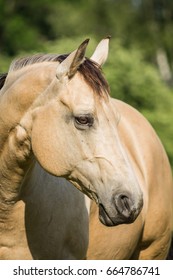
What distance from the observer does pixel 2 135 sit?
471 cm

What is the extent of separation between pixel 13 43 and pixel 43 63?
73.4 feet

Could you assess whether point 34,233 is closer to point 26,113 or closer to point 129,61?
point 26,113

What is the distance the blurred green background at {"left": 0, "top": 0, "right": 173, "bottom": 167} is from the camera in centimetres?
1218

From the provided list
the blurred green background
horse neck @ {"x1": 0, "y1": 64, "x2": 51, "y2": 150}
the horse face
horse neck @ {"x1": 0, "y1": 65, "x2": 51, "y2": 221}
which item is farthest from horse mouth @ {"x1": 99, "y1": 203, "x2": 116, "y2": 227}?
the blurred green background

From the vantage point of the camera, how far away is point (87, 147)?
4.41 metres

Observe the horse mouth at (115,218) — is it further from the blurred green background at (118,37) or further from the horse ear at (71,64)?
the blurred green background at (118,37)

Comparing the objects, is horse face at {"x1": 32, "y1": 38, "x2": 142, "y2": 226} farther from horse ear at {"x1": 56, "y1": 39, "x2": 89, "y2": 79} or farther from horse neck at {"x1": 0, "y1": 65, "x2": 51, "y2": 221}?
horse neck at {"x1": 0, "y1": 65, "x2": 51, "y2": 221}

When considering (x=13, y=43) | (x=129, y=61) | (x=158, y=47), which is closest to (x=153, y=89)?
(x=129, y=61)

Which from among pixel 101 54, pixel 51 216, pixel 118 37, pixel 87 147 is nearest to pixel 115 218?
pixel 87 147

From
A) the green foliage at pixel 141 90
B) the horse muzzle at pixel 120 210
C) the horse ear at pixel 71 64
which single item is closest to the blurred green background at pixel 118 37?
the green foliage at pixel 141 90

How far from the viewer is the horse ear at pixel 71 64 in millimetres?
4379

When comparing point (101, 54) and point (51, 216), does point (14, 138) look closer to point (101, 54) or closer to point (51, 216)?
point (51, 216)

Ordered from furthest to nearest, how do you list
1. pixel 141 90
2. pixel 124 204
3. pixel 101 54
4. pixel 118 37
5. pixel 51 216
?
pixel 118 37 < pixel 141 90 < pixel 51 216 < pixel 101 54 < pixel 124 204

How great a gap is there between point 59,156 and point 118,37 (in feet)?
105
